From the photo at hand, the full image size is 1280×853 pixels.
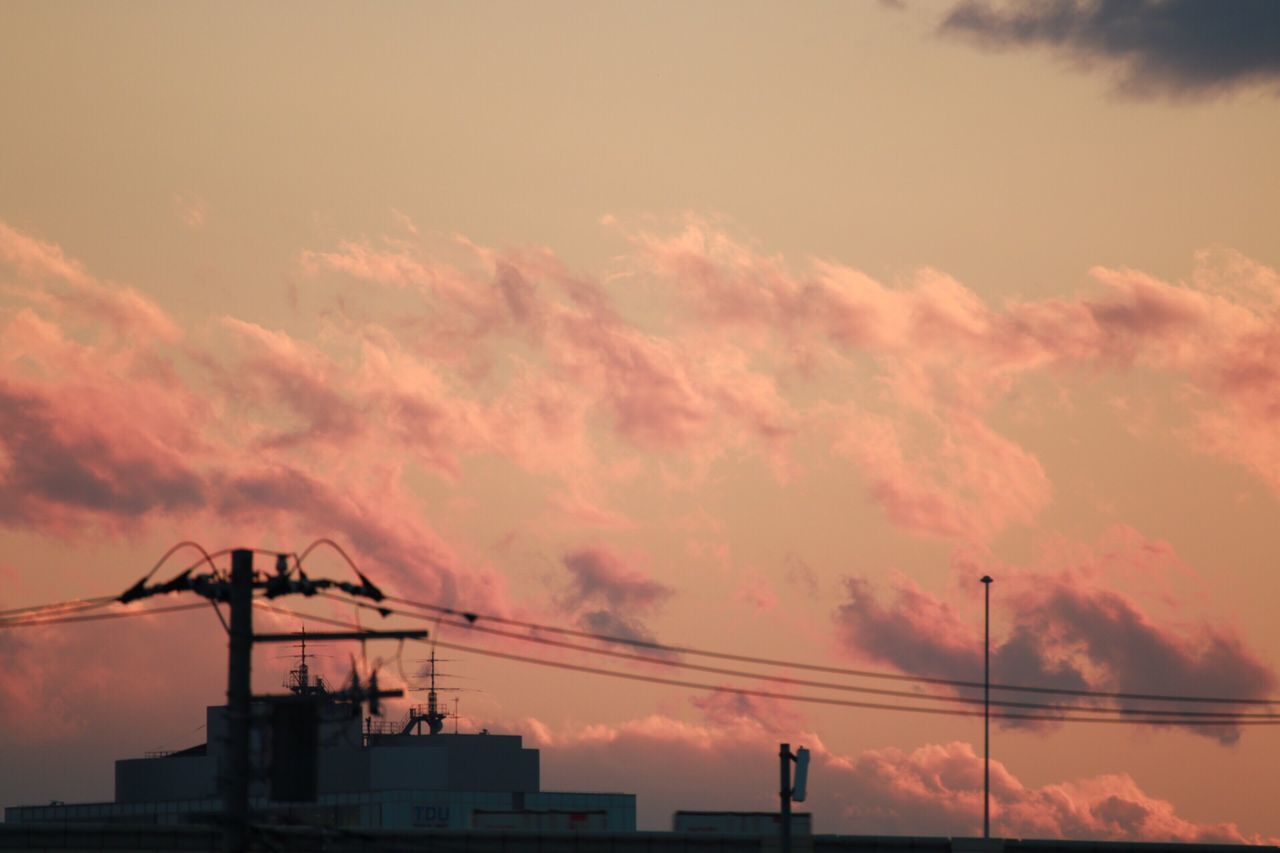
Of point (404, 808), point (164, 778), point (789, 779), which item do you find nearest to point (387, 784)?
point (404, 808)

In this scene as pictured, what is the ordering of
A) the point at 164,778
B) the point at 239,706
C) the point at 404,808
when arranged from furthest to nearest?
1. the point at 164,778
2. the point at 404,808
3. the point at 239,706

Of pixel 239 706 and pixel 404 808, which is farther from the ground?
pixel 239 706

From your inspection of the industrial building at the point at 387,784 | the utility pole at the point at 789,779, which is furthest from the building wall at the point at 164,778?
the utility pole at the point at 789,779

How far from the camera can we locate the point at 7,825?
265ft

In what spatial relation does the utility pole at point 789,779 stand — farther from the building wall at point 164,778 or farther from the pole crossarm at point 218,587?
the building wall at point 164,778

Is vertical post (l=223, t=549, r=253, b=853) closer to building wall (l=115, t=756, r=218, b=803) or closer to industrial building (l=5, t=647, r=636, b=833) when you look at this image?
industrial building (l=5, t=647, r=636, b=833)

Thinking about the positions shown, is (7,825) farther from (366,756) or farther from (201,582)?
(366,756)

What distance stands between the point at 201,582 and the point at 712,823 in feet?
182

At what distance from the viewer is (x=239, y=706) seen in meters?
40.6

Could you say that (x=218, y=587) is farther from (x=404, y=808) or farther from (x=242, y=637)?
(x=404, y=808)

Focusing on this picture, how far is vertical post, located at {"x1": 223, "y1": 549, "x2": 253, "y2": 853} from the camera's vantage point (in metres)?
40.2

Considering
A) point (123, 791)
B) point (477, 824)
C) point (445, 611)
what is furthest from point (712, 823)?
point (123, 791)

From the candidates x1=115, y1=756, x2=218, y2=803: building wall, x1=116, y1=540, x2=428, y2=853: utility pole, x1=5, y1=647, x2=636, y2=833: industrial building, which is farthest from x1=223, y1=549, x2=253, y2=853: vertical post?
x1=115, y1=756, x2=218, y2=803: building wall

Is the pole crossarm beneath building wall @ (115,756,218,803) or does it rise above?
above
